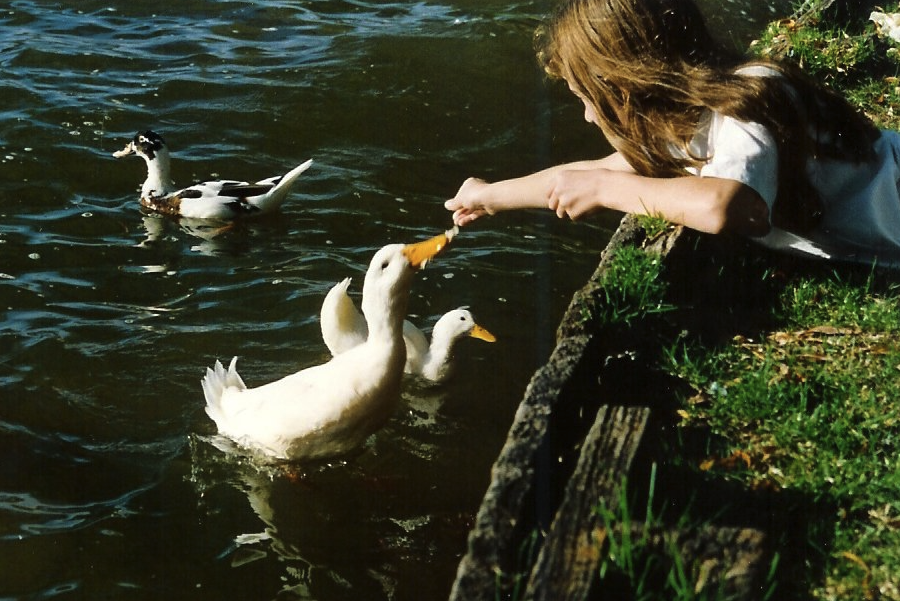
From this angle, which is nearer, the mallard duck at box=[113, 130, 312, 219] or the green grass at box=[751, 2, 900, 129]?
the green grass at box=[751, 2, 900, 129]

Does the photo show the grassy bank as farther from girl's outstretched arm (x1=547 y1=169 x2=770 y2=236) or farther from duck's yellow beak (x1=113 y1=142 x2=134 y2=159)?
duck's yellow beak (x1=113 y1=142 x2=134 y2=159)

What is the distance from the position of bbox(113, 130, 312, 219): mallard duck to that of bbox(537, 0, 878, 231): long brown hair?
13.4 feet

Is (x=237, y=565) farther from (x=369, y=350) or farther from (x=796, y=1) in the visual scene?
(x=796, y=1)

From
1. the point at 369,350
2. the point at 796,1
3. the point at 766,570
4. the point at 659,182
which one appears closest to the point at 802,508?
the point at 766,570

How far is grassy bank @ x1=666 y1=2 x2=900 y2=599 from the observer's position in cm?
307

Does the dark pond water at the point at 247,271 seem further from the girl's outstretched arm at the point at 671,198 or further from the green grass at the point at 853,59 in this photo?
the green grass at the point at 853,59

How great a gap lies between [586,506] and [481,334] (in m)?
3.35

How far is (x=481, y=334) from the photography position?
617 cm

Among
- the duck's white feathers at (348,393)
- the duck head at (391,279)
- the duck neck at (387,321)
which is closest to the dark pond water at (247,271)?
the duck's white feathers at (348,393)

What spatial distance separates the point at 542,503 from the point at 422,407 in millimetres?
2981

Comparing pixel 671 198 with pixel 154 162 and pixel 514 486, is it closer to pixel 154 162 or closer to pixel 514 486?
pixel 514 486

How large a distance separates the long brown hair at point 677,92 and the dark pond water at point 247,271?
1870 mm

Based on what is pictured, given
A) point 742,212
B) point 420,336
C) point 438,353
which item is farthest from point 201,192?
point 742,212

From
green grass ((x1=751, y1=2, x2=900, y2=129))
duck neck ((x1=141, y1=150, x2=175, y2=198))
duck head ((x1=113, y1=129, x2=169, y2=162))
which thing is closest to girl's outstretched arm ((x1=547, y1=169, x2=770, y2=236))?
green grass ((x1=751, y1=2, x2=900, y2=129))
